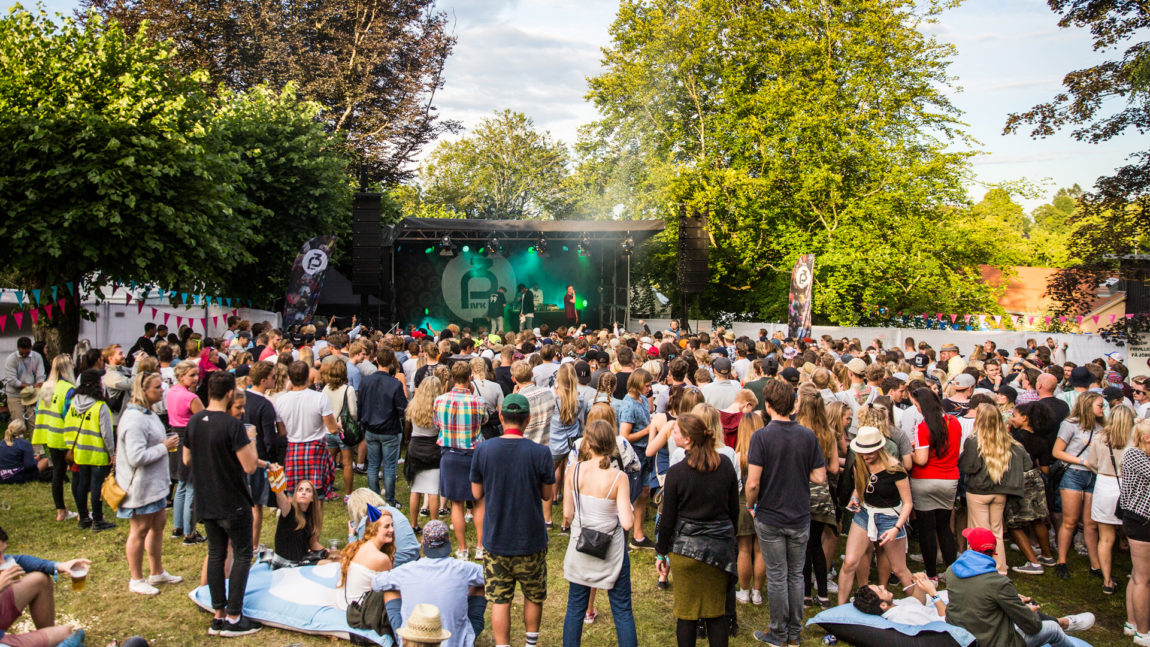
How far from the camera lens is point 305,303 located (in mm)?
13477

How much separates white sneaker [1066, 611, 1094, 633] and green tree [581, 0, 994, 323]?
1460 centimetres

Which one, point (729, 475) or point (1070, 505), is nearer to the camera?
point (729, 475)

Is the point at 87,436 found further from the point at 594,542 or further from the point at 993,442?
the point at 993,442

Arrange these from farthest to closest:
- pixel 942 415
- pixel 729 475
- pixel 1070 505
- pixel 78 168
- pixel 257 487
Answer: pixel 78 168
pixel 1070 505
pixel 257 487
pixel 942 415
pixel 729 475

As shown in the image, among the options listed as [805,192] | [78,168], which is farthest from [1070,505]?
[805,192]

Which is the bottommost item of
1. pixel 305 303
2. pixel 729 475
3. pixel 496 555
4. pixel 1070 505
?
pixel 1070 505

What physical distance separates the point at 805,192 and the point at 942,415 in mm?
15368

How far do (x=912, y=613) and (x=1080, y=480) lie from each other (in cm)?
241

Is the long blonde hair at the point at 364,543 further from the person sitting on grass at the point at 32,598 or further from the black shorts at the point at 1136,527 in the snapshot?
the black shorts at the point at 1136,527

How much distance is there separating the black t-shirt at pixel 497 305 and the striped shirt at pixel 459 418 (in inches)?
581

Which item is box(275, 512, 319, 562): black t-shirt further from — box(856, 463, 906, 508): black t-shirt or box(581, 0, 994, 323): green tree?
box(581, 0, 994, 323): green tree

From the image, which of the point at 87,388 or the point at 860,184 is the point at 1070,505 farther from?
the point at 860,184

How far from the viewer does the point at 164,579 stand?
5.02m

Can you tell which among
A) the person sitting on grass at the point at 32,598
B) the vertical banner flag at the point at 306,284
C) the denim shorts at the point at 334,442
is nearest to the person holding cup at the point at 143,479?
the person sitting on grass at the point at 32,598
